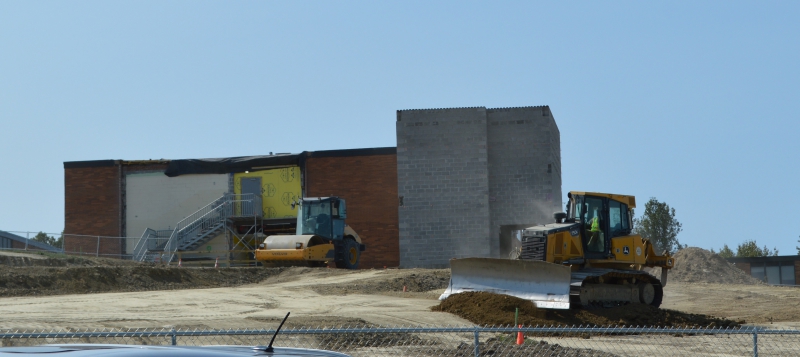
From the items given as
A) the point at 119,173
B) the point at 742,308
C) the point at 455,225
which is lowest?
the point at 742,308

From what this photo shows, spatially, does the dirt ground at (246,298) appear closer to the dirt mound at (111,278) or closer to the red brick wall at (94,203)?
the dirt mound at (111,278)

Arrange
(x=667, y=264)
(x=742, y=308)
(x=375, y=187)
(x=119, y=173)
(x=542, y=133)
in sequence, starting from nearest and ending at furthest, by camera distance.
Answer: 1. (x=667, y=264)
2. (x=742, y=308)
3. (x=542, y=133)
4. (x=375, y=187)
5. (x=119, y=173)

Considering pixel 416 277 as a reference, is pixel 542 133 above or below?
above

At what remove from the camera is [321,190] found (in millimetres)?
44719

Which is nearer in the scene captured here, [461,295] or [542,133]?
[461,295]

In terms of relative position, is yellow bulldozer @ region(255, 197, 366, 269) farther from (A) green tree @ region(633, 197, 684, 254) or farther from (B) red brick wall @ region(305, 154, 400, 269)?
(A) green tree @ region(633, 197, 684, 254)

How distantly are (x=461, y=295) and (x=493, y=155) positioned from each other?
21732 millimetres

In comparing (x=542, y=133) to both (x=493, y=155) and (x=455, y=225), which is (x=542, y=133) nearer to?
(x=493, y=155)

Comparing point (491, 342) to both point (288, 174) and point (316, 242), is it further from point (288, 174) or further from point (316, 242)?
point (288, 174)

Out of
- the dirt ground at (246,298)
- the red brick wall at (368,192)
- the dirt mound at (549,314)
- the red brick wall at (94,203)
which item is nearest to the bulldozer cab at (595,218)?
the dirt mound at (549,314)

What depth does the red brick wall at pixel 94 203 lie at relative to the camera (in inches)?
1826

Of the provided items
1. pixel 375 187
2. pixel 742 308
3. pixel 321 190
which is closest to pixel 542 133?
pixel 375 187

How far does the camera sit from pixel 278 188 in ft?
148

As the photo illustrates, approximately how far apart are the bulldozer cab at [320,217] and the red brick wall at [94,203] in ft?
47.7
